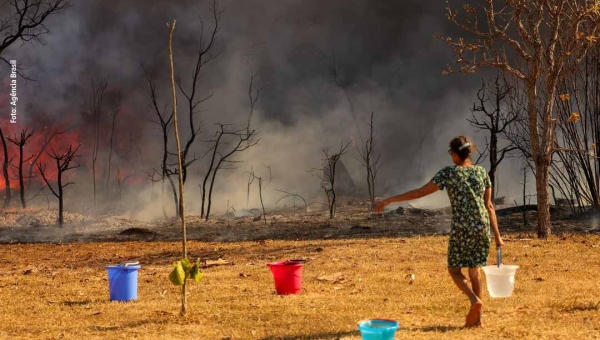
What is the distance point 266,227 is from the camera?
58.1 feet

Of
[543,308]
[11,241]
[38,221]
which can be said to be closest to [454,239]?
[543,308]

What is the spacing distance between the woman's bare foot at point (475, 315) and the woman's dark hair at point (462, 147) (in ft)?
3.86

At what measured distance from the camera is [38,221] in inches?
787

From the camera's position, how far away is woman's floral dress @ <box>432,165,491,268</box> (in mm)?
5430

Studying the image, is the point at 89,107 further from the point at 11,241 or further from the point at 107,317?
the point at 107,317

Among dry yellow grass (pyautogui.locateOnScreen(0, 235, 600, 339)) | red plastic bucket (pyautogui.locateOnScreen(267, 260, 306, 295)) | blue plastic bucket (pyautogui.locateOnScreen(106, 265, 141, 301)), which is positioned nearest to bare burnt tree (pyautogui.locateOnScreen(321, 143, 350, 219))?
dry yellow grass (pyautogui.locateOnScreen(0, 235, 600, 339))

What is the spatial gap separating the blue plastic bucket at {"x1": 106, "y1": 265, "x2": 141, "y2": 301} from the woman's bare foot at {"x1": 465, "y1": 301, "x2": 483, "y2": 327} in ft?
12.0

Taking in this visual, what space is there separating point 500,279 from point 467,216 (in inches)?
34.0

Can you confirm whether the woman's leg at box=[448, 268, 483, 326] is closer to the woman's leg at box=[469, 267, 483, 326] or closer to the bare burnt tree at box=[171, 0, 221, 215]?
the woman's leg at box=[469, 267, 483, 326]

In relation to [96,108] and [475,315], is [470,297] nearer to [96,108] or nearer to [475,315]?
[475,315]

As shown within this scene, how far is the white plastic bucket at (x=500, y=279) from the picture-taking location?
5.89 metres

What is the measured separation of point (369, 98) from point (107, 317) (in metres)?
23.8

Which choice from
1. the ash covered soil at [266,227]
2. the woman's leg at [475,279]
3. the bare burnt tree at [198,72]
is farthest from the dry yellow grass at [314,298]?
the bare burnt tree at [198,72]

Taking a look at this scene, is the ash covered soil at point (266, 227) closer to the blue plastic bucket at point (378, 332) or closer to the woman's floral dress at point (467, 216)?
the woman's floral dress at point (467, 216)
